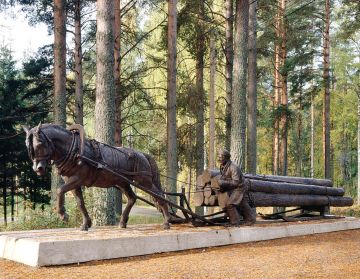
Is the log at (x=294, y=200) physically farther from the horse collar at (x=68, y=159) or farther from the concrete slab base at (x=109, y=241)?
the horse collar at (x=68, y=159)

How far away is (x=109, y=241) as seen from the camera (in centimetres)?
725

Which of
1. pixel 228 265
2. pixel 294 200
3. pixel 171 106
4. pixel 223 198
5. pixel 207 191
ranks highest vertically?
pixel 171 106

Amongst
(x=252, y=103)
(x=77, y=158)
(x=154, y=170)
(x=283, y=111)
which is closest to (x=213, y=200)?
(x=154, y=170)

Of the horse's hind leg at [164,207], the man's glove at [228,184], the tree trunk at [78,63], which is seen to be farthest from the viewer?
the tree trunk at [78,63]

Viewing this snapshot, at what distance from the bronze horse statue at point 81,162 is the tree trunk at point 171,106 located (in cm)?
652

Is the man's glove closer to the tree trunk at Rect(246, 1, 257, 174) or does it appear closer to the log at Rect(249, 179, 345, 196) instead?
the log at Rect(249, 179, 345, 196)

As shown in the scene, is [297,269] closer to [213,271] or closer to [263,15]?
[213,271]

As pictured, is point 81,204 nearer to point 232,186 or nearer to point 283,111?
point 232,186

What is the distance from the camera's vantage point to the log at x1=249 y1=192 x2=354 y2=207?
36.1 feet

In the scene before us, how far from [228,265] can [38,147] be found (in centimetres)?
348

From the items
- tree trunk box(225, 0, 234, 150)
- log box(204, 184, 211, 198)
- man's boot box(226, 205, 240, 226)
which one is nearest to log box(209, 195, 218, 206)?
log box(204, 184, 211, 198)

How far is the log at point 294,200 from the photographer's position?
1099cm

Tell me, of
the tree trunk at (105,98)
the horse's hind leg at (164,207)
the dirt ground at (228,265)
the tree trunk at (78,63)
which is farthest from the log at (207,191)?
the tree trunk at (78,63)

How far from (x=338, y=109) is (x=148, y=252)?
3187 centimetres
